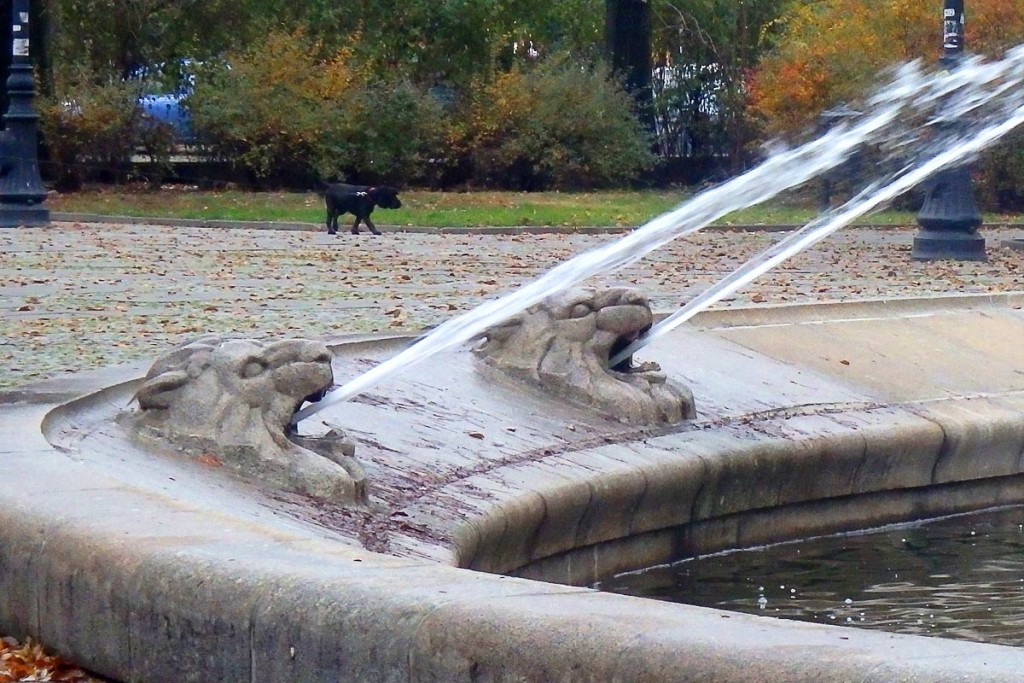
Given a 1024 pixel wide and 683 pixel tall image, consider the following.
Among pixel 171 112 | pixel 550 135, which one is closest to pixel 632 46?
pixel 550 135

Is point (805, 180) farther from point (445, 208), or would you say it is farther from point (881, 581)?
point (445, 208)

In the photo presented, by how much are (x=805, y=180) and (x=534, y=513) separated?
9513 mm

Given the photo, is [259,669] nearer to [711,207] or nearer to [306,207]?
[711,207]

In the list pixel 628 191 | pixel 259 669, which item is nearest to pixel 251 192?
pixel 628 191

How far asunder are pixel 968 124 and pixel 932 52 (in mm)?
9117

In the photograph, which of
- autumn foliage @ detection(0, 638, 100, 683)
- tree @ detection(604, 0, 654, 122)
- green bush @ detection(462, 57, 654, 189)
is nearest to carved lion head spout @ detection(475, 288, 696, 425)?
autumn foliage @ detection(0, 638, 100, 683)

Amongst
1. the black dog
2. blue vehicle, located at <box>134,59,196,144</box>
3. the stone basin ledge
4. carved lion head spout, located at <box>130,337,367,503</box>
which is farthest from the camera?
blue vehicle, located at <box>134,59,196,144</box>

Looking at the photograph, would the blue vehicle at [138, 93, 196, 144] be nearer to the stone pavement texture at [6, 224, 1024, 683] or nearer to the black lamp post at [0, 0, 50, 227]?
the black lamp post at [0, 0, 50, 227]

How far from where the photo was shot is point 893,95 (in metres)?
27.0

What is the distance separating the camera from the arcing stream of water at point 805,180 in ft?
29.9

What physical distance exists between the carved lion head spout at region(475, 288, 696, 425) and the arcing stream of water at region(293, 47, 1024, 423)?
0.15 metres

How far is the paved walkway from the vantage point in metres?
11.5

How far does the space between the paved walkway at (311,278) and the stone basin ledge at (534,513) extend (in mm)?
2242

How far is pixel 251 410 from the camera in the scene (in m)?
A: 6.81
